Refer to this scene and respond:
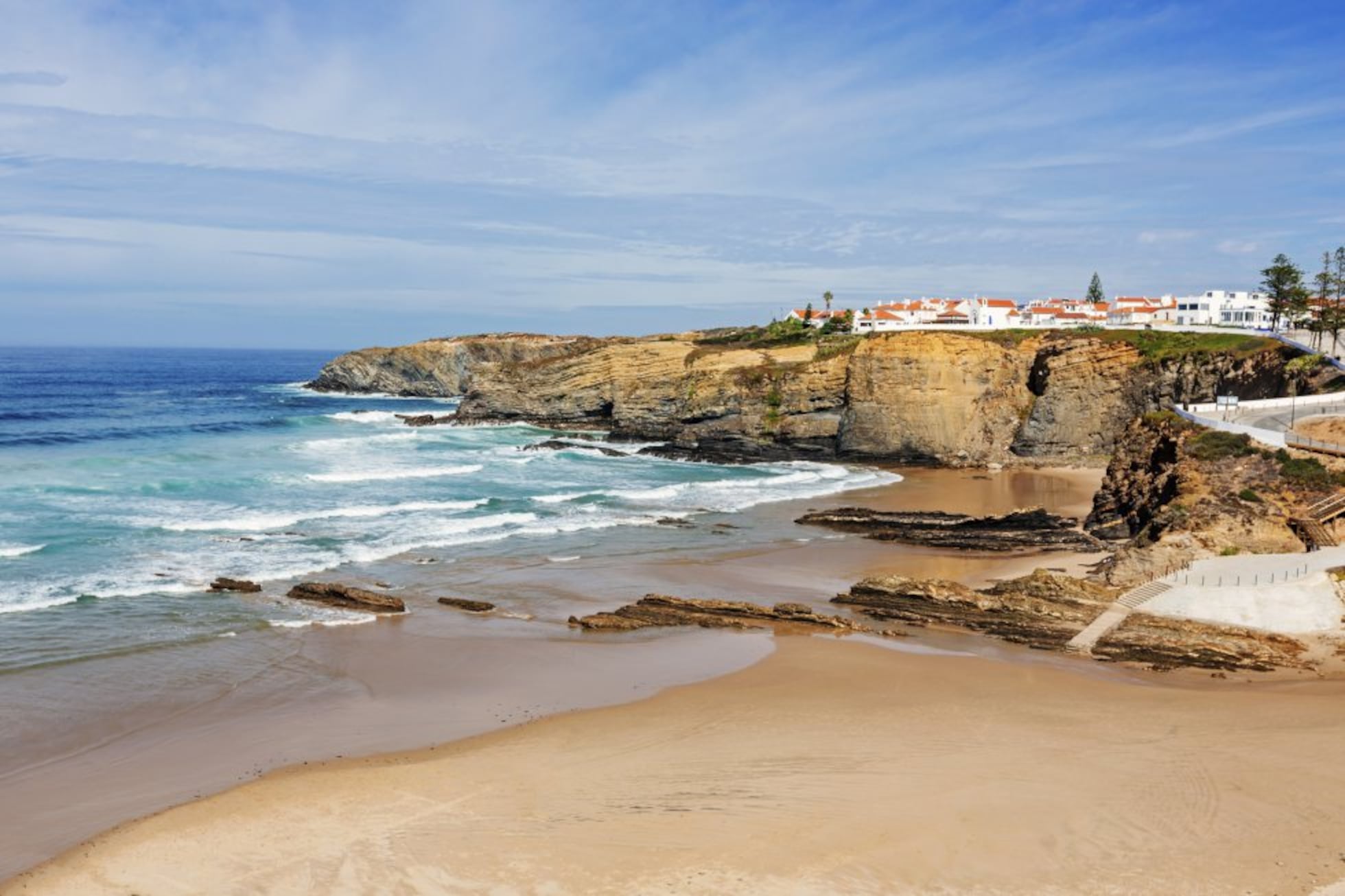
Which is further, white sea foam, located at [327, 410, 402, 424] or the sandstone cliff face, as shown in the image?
white sea foam, located at [327, 410, 402, 424]

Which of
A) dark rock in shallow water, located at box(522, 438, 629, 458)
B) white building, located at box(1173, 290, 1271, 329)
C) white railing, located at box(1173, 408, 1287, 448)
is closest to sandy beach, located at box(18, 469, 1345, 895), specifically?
white railing, located at box(1173, 408, 1287, 448)

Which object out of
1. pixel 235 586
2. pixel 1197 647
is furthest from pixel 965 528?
pixel 235 586

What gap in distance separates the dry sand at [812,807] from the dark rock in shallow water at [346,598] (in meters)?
7.85

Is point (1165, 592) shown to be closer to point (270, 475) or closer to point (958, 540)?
point (958, 540)

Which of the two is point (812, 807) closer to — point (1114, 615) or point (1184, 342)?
point (1114, 615)

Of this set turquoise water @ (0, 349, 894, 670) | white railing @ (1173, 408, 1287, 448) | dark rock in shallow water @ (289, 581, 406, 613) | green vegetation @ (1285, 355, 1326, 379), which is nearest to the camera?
turquoise water @ (0, 349, 894, 670)

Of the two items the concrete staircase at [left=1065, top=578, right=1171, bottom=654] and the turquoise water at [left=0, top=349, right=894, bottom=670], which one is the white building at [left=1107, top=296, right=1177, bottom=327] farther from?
the concrete staircase at [left=1065, top=578, right=1171, bottom=654]

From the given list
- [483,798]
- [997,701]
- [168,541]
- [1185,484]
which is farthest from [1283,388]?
[168,541]

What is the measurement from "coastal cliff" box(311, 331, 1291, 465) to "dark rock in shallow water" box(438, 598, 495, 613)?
3014 centimetres

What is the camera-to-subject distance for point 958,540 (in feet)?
101

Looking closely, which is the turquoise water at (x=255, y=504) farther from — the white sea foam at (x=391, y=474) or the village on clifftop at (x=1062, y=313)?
the village on clifftop at (x=1062, y=313)

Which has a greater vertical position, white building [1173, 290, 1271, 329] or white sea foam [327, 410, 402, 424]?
white building [1173, 290, 1271, 329]

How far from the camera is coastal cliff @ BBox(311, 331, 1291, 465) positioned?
47.7 m

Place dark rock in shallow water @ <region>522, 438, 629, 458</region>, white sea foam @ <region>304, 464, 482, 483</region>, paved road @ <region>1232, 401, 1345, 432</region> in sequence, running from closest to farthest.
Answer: paved road @ <region>1232, 401, 1345, 432</region> → white sea foam @ <region>304, 464, 482, 483</region> → dark rock in shallow water @ <region>522, 438, 629, 458</region>
